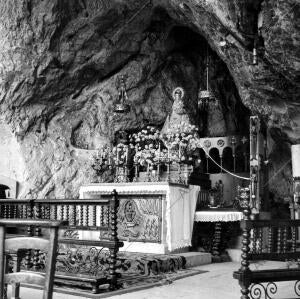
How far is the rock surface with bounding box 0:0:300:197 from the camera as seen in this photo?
945 cm

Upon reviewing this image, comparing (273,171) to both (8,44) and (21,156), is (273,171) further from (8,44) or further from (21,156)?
(8,44)

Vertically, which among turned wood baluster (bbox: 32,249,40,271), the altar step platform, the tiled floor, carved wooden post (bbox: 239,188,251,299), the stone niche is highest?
the stone niche

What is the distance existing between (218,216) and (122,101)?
3.38 metres

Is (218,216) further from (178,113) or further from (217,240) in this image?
(178,113)

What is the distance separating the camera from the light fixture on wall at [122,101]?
31.9 feet

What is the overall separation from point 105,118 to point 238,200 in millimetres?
3396

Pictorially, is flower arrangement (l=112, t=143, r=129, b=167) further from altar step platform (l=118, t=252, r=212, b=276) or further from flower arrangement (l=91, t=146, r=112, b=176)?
altar step platform (l=118, t=252, r=212, b=276)

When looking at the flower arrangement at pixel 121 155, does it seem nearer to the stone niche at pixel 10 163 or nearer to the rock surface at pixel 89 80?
the rock surface at pixel 89 80

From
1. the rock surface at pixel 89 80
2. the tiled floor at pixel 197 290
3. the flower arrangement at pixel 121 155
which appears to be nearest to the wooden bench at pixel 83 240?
the tiled floor at pixel 197 290

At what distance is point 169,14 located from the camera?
10102mm

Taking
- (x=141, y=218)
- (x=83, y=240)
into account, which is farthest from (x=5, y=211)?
(x=141, y=218)

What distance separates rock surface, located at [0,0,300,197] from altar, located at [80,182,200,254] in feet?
6.99

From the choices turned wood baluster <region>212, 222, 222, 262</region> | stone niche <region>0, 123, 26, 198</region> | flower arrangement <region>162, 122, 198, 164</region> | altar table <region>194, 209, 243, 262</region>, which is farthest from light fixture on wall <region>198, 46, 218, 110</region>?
stone niche <region>0, 123, 26, 198</region>

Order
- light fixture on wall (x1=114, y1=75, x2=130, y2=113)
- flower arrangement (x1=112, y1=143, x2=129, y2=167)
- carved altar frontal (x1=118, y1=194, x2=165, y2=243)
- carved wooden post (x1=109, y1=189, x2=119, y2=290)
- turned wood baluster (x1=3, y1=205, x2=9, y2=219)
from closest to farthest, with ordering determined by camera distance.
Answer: carved wooden post (x1=109, y1=189, x2=119, y2=290) → turned wood baluster (x1=3, y1=205, x2=9, y2=219) → carved altar frontal (x1=118, y1=194, x2=165, y2=243) → flower arrangement (x1=112, y1=143, x2=129, y2=167) → light fixture on wall (x1=114, y1=75, x2=130, y2=113)
